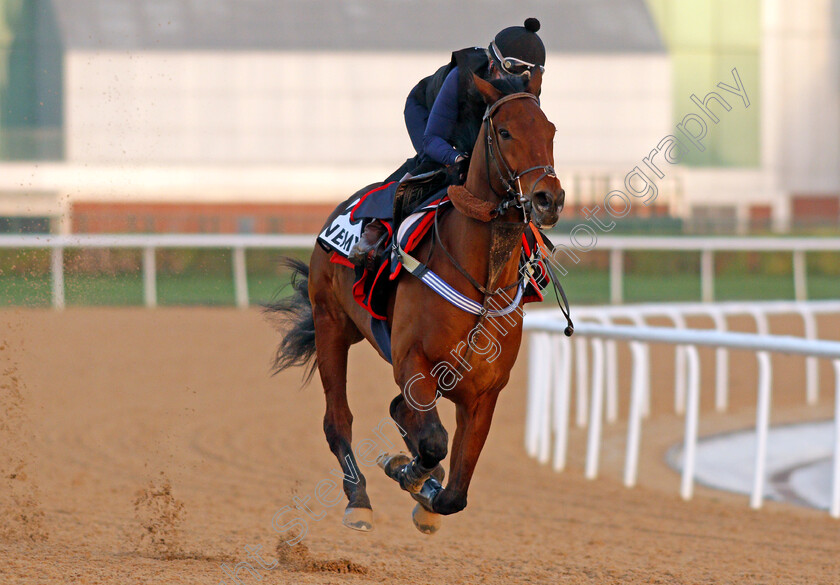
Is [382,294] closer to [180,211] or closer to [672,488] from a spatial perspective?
[672,488]

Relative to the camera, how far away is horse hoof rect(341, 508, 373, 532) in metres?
3.94

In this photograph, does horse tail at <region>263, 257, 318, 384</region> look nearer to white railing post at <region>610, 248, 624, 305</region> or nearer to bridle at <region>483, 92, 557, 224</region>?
bridle at <region>483, 92, 557, 224</region>

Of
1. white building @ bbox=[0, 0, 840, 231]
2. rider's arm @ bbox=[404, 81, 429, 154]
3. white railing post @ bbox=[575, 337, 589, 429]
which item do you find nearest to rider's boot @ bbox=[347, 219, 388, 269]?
rider's arm @ bbox=[404, 81, 429, 154]

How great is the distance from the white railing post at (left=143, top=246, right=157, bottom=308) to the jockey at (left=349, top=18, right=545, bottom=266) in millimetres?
8717

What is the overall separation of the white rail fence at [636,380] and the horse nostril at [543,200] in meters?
2.70

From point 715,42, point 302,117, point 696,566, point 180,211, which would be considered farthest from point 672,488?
point 715,42

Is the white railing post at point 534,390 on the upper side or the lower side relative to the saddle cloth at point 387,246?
lower

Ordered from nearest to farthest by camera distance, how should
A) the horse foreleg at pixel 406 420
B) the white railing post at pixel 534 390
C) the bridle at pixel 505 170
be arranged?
1. the bridle at pixel 505 170
2. the horse foreleg at pixel 406 420
3. the white railing post at pixel 534 390

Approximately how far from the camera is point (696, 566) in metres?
4.38

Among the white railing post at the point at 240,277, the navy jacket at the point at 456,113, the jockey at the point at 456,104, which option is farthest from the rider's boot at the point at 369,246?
the white railing post at the point at 240,277

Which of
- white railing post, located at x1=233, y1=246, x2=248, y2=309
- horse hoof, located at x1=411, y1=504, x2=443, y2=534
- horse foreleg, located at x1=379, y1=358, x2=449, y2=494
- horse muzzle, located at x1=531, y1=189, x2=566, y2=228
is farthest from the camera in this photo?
white railing post, located at x1=233, y1=246, x2=248, y2=309

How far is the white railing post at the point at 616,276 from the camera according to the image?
13781mm

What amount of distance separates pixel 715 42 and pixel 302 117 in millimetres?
7630

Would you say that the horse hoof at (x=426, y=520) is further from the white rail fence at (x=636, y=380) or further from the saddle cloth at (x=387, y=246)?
the white rail fence at (x=636, y=380)
